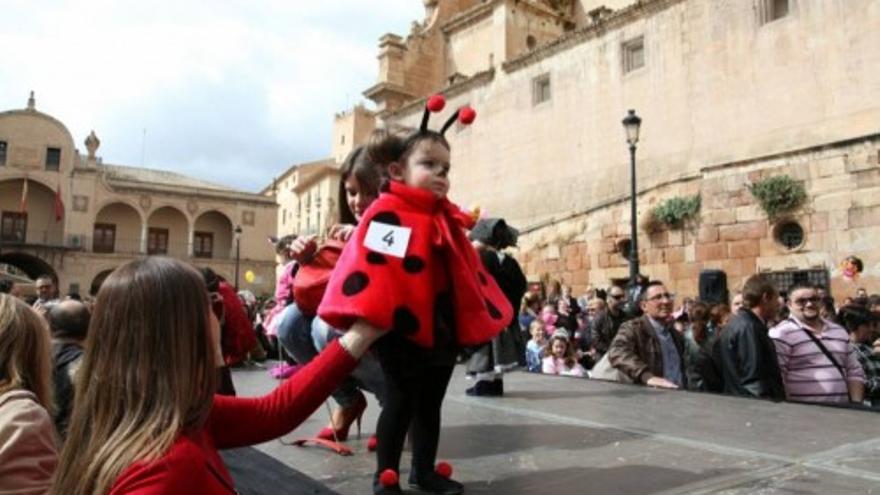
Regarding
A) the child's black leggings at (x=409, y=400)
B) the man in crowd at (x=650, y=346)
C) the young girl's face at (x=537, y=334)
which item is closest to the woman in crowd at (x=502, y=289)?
the child's black leggings at (x=409, y=400)

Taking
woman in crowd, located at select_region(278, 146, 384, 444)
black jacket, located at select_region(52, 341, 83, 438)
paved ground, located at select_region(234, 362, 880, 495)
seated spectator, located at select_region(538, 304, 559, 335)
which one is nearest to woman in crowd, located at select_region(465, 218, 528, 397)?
paved ground, located at select_region(234, 362, 880, 495)

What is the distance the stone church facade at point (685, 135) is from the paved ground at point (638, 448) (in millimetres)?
10846

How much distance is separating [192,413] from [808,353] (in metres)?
4.83

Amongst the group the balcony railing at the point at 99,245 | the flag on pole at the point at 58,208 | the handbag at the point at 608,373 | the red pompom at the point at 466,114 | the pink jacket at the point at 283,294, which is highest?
the flag on pole at the point at 58,208

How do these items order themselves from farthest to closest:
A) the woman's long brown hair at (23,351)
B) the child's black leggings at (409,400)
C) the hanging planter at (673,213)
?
the hanging planter at (673,213) < the child's black leggings at (409,400) < the woman's long brown hair at (23,351)

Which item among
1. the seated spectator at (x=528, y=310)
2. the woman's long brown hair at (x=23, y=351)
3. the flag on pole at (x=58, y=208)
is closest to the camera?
the woman's long brown hair at (x=23, y=351)

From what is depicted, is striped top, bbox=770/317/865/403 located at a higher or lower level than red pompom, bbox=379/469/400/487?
higher

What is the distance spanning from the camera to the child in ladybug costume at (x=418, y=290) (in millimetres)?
2432

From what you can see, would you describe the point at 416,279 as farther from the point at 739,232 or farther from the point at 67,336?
the point at 739,232

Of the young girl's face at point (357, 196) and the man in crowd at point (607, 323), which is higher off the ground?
the young girl's face at point (357, 196)

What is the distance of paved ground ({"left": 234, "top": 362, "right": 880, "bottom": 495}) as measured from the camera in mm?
2646

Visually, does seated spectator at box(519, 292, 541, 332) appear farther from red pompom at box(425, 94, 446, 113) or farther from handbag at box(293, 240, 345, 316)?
red pompom at box(425, 94, 446, 113)

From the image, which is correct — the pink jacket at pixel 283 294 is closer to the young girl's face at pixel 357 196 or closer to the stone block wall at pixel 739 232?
the young girl's face at pixel 357 196

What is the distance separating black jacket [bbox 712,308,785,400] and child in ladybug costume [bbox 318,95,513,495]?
2.87 meters
